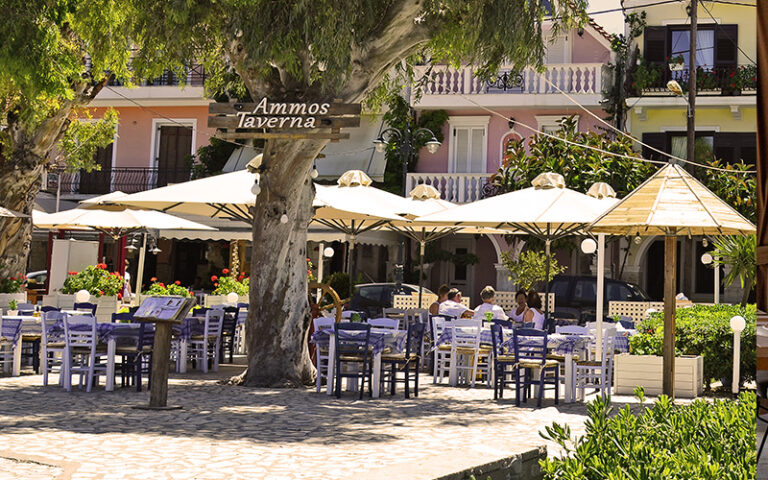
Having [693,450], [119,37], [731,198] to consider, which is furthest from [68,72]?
[731,198]

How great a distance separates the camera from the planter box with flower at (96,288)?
17734 millimetres

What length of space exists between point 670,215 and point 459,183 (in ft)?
57.6

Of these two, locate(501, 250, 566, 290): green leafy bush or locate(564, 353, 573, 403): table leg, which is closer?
locate(564, 353, 573, 403): table leg

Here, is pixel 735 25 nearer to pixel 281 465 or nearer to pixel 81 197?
pixel 81 197

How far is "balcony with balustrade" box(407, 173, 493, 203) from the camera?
2703 cm

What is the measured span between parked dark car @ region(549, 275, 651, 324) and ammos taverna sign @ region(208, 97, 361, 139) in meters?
11.9

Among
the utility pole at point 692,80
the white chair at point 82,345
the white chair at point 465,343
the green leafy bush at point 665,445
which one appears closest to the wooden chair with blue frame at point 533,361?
the white chair at point 465,343

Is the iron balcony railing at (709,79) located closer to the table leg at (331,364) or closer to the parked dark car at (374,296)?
the parked dark car at (374,296)

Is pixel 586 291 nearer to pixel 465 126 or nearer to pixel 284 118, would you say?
pixel 465 126

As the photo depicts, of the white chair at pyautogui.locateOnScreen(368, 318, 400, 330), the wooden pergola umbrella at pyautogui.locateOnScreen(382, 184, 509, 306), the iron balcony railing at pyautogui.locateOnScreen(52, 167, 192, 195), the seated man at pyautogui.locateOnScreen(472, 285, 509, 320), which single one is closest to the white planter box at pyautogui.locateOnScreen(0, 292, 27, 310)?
the wooden pergola umbrella at pyautogui.locateOnScreen(382, 184, 509, 306)

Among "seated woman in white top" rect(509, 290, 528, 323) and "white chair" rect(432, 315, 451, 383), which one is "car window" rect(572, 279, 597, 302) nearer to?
"seated woman in white top" rect(509, 290, 528, 323)

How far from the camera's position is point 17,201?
724 inches

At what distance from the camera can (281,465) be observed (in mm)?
6859

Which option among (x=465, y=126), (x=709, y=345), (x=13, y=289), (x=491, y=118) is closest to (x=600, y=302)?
(x=709, y=345)
